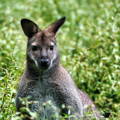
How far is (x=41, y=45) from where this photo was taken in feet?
25.5

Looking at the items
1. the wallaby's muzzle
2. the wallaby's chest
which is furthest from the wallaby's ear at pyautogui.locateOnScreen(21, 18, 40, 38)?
the wallaby's chest

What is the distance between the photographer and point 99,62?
9562mm

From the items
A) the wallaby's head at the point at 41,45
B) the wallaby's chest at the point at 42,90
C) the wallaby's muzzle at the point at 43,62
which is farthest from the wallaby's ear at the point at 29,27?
the wallaby's chest at the point at 42,90

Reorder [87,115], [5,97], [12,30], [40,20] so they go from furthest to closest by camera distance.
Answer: [40,20]
[12,30]
[5,97]
[87,115]

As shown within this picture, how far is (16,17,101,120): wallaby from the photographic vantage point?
25.3ft

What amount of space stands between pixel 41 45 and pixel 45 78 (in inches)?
15.1

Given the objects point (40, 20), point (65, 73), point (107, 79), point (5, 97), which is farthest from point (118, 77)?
point (40, 20)

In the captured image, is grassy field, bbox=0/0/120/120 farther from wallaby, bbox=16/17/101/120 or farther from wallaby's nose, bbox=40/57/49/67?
wallaby's nose, bbox=40/57/49/67

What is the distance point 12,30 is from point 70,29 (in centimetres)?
183

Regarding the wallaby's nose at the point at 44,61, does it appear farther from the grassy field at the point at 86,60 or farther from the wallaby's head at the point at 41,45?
the grassy field at the point at 86,60

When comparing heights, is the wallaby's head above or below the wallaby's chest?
above

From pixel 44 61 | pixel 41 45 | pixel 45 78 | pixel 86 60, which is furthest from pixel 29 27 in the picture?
pixel 86 60

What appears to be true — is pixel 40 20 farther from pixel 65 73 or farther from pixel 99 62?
pixel 65 73

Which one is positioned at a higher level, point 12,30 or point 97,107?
point 12,30
